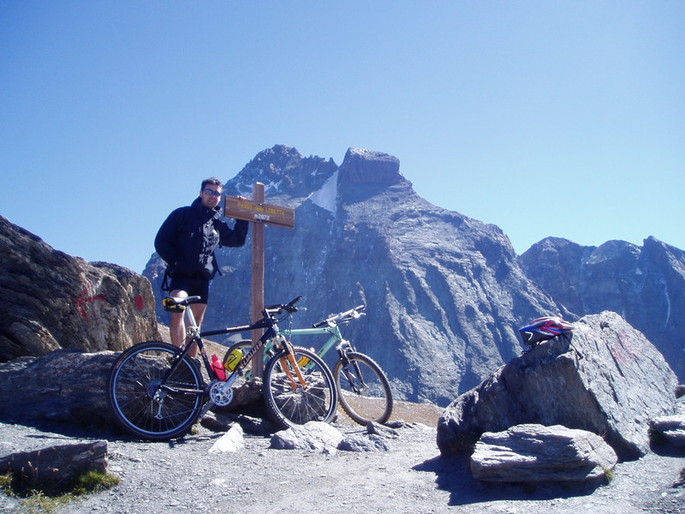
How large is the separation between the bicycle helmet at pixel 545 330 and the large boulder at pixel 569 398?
99 mm

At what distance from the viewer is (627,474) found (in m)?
5.53

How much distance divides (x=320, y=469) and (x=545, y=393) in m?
2.82

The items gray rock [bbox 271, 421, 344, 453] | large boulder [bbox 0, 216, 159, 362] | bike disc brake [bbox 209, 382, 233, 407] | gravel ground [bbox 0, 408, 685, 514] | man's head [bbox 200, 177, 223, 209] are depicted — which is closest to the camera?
gravel ground [bbox 0, 408, 685, 514]

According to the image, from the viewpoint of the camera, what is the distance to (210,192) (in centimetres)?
855

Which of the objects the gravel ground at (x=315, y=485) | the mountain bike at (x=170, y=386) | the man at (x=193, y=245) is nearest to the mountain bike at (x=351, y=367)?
the mountain bike at (x=170, y=386)

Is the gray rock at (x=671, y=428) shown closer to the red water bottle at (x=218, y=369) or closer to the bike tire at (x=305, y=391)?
the bike tire at (x=305, y=391)

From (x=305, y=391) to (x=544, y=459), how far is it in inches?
161

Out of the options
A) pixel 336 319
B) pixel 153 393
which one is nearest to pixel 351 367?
pixel 336 319

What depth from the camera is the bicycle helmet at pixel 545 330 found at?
262 inches

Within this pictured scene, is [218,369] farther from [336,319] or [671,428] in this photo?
[671,428]

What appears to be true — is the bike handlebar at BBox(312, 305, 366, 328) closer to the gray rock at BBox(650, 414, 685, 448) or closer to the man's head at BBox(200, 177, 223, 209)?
the man's head at BBox(200, 177, 223, 209)

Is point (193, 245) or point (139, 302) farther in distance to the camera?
point (139, 302)

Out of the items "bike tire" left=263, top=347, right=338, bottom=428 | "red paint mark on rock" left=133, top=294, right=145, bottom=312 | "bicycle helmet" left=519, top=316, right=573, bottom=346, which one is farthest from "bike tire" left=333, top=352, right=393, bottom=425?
"red paint mark on rock" left=133, top=294, right=145, bottom=312

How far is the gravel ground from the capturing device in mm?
4758
